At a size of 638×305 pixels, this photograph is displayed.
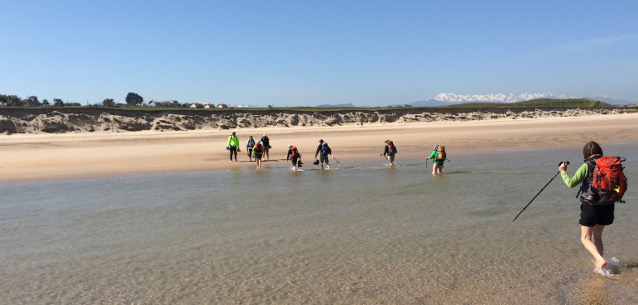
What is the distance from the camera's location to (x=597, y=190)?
6277mm

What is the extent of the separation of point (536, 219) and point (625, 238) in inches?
74.1

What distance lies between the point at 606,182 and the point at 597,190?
16 centimetres

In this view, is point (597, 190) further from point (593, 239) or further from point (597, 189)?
point (593, 239)

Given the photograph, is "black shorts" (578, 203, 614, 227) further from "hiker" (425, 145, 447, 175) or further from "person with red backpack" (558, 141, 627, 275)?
"hiker" (425, 145, 447, 175)

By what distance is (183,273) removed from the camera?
7.22 m

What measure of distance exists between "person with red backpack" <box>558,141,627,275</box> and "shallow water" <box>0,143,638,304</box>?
51 cm

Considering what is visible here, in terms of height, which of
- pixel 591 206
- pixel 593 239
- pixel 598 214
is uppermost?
pixel 591 206

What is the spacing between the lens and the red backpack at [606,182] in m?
6.19

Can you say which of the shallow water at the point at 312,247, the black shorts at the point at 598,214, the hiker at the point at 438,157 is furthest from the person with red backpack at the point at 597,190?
the hiker at the point at 438,157

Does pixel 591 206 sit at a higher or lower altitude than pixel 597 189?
lower

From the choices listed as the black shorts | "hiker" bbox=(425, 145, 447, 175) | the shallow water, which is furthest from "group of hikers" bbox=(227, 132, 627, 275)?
"hiker" bbox=(425, 145, 447, 175)

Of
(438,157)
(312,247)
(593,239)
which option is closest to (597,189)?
(593,239)

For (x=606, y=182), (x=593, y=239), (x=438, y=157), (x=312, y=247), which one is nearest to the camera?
(x=606, y=182)

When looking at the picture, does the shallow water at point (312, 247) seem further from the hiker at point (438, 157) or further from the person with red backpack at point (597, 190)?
the hiker at point (438, 157)
